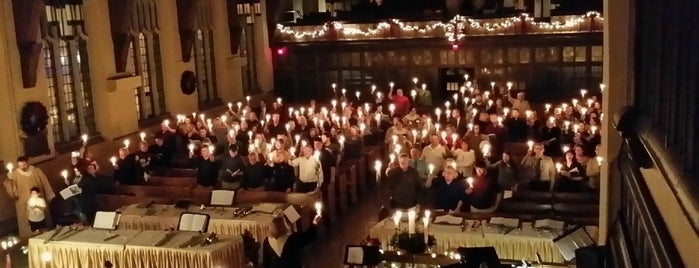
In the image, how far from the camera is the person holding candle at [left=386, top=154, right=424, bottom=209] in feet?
41.1

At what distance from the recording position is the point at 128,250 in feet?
35.6

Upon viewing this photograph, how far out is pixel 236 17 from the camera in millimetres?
24250

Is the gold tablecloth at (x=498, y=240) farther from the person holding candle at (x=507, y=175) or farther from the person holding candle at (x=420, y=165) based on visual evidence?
the person holding candle at (x=420, y=165)

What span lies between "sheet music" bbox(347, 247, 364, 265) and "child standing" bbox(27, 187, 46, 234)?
6915mm

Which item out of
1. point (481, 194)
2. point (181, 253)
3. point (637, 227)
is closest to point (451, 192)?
point (481, 194)

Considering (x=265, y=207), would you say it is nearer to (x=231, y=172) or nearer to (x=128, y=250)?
(x=231, y=172)

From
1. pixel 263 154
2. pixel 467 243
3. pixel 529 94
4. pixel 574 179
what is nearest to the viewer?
pixel 467 243

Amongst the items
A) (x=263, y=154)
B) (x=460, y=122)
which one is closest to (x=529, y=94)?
(x=460, y=122)

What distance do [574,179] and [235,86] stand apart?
14.0 meters

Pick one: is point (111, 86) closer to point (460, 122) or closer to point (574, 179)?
point (460, 122)

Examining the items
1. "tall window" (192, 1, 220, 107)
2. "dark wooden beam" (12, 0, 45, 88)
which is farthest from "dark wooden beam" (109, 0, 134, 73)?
"tall window" (192, 1, 220, 107)

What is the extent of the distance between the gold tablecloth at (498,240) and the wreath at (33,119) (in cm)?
844

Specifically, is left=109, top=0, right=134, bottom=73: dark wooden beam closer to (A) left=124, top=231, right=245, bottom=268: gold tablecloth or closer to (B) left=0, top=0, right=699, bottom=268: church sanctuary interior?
(B) left=0, top=0, right=699, bottom=268: church sanctuary interior

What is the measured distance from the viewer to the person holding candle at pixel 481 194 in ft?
39.6
